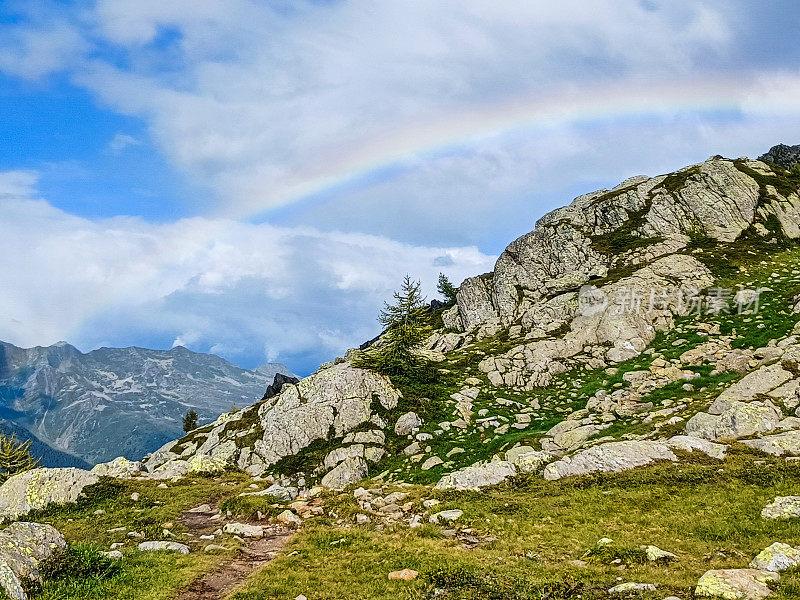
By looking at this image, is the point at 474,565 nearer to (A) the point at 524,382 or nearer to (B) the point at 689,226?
(A) the point at 524,382

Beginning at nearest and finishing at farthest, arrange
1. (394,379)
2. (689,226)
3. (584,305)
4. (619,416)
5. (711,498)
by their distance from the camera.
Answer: (711,498)
(619,416)
(394,379)
(584,305)
(689,226)

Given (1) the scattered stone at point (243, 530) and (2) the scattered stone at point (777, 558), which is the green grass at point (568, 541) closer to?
(2) the scattered stone at point (777, 558)

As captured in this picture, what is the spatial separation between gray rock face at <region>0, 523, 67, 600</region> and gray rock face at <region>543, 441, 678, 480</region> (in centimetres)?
2475

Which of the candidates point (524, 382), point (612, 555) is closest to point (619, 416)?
point (524, 382)

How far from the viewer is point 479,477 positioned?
2923 cm

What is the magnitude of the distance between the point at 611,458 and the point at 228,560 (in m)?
21.9

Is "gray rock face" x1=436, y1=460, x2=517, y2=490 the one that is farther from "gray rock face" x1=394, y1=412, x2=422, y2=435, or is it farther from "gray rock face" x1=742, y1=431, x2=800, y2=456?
"gray rock face" x1=742, y1=431, x2=800, y2=456

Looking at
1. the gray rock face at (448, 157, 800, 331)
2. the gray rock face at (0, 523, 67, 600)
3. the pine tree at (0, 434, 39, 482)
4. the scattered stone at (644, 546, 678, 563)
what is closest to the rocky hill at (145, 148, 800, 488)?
A: the gray rock face at (448, 157, 800, 331)

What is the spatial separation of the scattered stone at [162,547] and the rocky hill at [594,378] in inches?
604

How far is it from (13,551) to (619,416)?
4113 cm

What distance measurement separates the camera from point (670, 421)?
34.4 metres

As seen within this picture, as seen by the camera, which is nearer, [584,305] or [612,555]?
[612,555]

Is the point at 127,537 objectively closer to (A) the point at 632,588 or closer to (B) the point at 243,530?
(B) the point at 243,530

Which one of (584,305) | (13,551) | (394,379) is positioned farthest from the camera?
(584,305)
